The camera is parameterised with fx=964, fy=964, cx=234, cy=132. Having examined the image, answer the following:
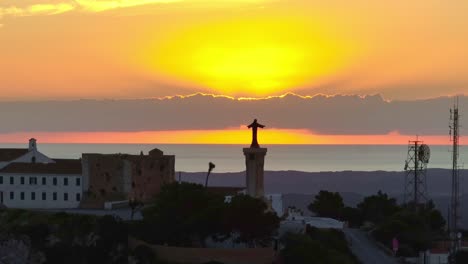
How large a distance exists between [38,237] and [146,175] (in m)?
21.4

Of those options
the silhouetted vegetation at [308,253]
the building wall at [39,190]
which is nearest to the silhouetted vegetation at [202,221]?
the silhouetted vegetation at [308,253]

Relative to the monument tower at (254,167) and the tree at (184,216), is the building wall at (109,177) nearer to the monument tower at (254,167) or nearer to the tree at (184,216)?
the monument tower at (254,167)

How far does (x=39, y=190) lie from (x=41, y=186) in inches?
Answer: 15.9

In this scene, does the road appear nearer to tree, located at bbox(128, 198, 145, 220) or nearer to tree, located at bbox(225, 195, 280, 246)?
tree, located at bbox(225, 195, 280, 246)

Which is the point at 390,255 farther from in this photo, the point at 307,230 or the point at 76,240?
the point at 76,240

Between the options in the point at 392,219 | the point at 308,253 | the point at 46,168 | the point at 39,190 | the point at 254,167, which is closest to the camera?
the point at 308,253

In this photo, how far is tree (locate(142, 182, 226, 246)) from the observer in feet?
190

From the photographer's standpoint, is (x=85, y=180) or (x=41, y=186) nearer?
(x=85, y=180)

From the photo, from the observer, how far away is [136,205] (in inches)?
2872

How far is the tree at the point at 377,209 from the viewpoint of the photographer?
281 feet

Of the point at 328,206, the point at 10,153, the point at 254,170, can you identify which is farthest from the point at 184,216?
the point at 328,206

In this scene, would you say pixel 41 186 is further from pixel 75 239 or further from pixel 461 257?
pixel 461 257

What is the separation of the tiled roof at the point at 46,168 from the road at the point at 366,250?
22.9 metres

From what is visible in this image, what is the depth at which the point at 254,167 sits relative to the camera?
67.7 metres
